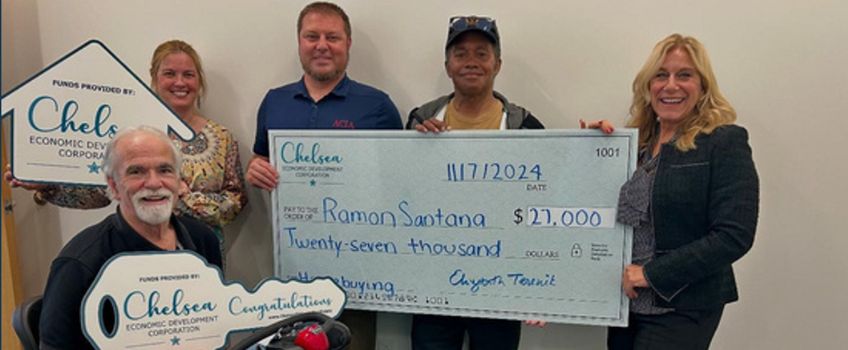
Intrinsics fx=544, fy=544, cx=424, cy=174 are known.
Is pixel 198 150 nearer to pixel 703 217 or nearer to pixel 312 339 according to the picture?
pixel 312 339

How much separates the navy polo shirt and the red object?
86 cm

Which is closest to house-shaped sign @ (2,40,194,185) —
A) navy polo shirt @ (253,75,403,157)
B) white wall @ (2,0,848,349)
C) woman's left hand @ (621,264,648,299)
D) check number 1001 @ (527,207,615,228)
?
navy polo shirt @ (253,75,403,157)

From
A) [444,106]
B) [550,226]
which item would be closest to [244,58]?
[444,106]

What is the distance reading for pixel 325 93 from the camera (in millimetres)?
1953

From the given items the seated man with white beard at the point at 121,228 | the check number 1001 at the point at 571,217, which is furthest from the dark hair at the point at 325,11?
the check number 1001 at the point at 571,217

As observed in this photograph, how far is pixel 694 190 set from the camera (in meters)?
1.45

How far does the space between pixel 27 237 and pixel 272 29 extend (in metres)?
1.55

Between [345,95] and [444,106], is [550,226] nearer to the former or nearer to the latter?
[444,106]

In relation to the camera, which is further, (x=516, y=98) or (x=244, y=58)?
(x=244, y=58)

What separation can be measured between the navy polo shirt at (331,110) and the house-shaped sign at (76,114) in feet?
1.39

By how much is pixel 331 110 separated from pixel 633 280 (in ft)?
3.73

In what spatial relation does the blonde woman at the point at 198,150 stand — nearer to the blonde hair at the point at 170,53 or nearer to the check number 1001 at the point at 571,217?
the blonde hair at the point at 170,53

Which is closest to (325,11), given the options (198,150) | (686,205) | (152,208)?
(198,150)

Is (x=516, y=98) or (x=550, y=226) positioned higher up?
(x=516, y=98)
